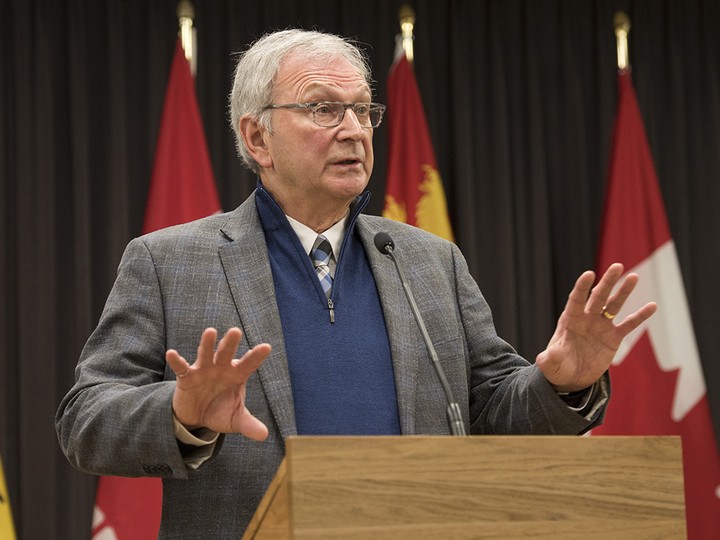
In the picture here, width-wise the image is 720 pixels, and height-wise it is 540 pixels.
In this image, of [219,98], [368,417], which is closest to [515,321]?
[219,98]

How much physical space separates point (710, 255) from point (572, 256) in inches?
28.5

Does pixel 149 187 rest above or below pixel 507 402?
above

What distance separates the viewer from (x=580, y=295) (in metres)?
1.98

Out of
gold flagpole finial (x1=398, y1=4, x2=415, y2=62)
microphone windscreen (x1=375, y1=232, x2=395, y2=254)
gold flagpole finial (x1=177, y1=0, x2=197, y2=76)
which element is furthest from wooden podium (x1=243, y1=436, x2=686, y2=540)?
gold flagpole finial (x1=398, y1=4, x2=415, y2=62)

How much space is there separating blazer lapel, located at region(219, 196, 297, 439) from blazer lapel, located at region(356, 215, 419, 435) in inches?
10.0

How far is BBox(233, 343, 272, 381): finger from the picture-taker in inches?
65.4

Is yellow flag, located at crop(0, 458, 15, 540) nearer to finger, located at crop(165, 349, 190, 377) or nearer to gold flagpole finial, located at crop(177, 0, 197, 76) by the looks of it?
gold flagpole finial, located at crop(177, 0, 197, 76)

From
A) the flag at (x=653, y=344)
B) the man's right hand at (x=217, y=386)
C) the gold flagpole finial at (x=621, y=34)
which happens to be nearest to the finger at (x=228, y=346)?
the man's right hand at (x=217, y=386)

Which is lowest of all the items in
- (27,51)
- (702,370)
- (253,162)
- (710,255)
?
(702,370)

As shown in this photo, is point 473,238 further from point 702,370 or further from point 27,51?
point 27,51

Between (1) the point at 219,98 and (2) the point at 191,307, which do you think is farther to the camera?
(1) the point at 219,98

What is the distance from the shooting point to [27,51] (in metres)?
4.67

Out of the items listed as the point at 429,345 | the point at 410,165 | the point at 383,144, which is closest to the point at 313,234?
the point at 429,345

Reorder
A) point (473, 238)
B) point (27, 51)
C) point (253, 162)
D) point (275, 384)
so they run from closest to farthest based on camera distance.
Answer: point (275, 384), point (253, 162), point (27, 51), point (473, 238)
